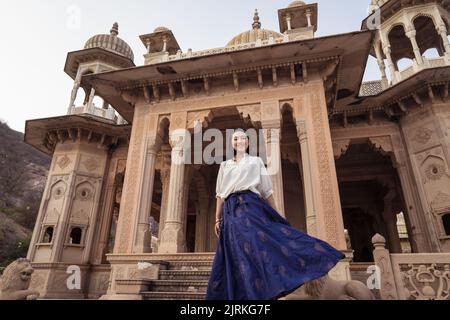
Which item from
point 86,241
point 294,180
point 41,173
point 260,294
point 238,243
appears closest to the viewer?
point 260,294

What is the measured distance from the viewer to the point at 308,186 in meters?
7.55

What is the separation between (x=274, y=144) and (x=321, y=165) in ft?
4.35

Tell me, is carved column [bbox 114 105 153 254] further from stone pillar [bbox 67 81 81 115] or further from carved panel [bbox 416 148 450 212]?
carved panel [bbox 416 148 450 212]

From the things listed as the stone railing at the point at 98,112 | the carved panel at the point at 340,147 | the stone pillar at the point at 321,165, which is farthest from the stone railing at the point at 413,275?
the stone railing at the point at 98,112

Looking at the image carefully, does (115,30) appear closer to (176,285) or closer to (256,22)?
(256,22)

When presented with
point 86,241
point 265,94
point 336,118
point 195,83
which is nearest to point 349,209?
point 336,118

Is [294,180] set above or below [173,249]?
above

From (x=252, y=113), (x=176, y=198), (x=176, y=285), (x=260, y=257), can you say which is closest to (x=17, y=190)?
(x=176, y=198)

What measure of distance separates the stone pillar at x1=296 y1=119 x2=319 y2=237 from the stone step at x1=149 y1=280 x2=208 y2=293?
2.80m

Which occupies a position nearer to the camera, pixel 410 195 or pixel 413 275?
pixel 413 275

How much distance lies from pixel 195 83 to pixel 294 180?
6454mm

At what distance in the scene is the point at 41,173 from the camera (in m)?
39.5

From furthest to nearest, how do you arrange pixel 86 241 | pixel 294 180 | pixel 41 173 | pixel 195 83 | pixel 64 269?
pixel 41 173 → pixel 294 180 → pixel 86 241 → pixel 64 269 → pixel 195 83
